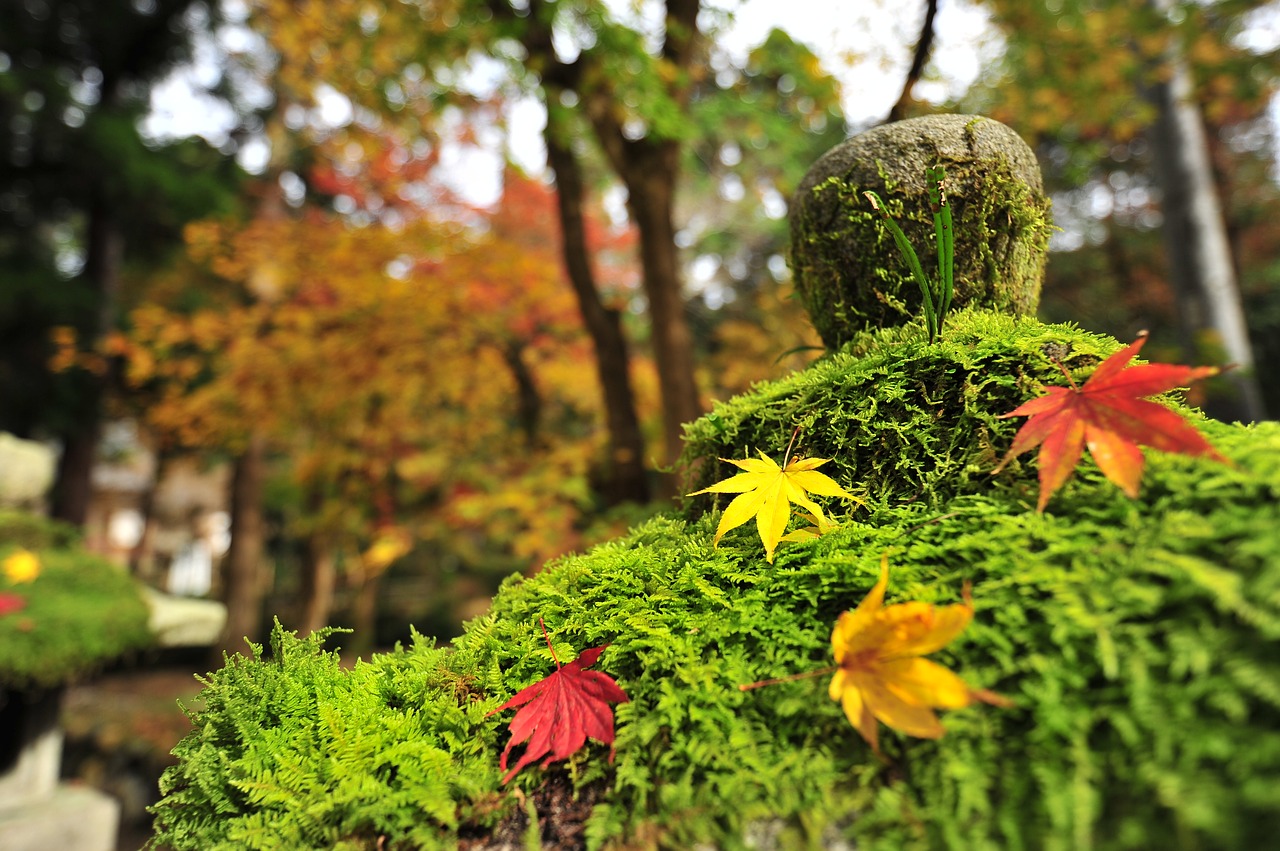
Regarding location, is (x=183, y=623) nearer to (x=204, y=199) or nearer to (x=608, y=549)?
(x=204, y=199)

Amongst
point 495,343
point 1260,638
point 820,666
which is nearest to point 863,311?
point 820,666

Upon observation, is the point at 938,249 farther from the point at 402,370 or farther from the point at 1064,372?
the point at 402,370

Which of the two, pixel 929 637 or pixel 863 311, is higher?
pixel 863 311

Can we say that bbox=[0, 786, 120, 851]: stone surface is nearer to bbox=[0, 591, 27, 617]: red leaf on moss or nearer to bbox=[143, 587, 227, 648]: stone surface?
bbox=[0, 591, 27, 617]: red leaf on moss

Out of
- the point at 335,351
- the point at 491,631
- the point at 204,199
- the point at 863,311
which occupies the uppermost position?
the point at 204,199

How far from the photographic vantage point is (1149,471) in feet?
2.67

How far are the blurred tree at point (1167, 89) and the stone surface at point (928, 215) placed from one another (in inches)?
205

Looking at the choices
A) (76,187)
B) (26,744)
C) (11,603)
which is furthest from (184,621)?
(76,187)

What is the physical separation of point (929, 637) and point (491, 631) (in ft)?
2.34

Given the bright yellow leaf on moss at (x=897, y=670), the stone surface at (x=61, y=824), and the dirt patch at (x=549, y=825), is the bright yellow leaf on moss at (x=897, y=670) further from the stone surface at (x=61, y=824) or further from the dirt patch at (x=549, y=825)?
the stone surface at (x=61, y=824)

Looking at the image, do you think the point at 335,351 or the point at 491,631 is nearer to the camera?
the point at 491,631

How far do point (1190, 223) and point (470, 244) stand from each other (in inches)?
282

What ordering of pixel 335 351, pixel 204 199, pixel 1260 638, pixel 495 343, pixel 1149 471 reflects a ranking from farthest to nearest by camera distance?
pixel 204 199 → pixel 495 343 → pixel 335 351 → pixel 1149 471 → pixel 1260 638

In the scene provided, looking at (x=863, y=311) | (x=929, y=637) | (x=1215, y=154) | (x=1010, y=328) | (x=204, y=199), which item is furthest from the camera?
(x=1215, y=154)
